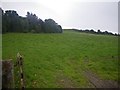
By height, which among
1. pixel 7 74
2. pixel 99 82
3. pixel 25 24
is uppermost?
pixel 25 24

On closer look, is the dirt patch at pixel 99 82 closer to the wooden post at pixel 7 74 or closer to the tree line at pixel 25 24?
the wooden post at pixel 7 74

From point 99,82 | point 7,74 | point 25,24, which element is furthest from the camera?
point 25,24

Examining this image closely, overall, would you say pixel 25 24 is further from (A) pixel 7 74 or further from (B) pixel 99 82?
(A) pixel 7 74

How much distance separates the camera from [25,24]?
68750 millimetres

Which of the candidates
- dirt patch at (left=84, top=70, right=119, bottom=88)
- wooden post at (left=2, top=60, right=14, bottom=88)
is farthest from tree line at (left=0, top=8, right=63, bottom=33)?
wooden post at (left=2, top=60, right=14, bottom=88)

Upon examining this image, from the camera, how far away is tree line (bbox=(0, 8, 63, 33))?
212ft

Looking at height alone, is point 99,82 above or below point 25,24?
below

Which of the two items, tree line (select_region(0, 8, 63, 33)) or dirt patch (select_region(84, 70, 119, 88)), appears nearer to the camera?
dirt patch (select_region(84, 70, 119, 88))

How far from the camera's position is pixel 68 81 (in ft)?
59.3

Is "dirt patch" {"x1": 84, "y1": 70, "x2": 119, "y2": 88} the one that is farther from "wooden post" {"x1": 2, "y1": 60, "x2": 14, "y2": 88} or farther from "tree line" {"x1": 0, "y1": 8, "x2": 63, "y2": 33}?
"tree line" {"x1": 0, "y1": 8, "x2": 63, "y2": 33}

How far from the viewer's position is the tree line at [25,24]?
64.7m

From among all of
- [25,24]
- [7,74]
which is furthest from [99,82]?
[25,24]

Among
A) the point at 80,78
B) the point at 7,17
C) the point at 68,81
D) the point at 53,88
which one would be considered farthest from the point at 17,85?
the point at 7,17

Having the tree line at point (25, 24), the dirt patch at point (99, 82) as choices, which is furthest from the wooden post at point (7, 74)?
the tree line at point (25, 24)
